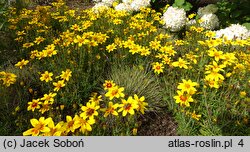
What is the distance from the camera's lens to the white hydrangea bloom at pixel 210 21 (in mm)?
5164

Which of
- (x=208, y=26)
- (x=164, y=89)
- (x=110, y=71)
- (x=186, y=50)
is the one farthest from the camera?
(x=208, y=26)

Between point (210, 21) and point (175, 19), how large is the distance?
2.06 ft

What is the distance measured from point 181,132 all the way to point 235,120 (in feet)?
2.07

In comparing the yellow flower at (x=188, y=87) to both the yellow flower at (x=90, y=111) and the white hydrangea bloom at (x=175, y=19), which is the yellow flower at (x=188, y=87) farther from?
the white hydrangea bloom at (x=175, y=19)

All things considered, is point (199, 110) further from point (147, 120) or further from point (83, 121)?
point (83, 121)

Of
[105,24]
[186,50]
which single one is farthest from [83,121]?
[105,24]

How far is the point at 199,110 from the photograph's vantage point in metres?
3.18

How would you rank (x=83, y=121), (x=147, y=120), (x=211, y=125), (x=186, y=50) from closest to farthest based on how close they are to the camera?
(x=83, y=121), (x=211, y=125), (x=147, y=120), (x=186, y=50)

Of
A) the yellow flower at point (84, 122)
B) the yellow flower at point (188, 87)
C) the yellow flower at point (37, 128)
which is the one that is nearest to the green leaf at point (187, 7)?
the yellow flower at point (188, 87)

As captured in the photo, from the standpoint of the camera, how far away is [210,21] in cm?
518

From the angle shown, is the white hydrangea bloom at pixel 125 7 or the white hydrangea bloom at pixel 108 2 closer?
the white hydrangea bloom at pixel 125 7

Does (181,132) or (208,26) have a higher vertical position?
(208,26)

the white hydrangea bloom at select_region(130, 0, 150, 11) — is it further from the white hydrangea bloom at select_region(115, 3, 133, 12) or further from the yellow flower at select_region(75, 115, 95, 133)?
the yellow flower at select_region(75, 115, 95, 133)

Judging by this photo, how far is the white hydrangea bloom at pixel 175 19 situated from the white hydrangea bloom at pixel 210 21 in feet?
1.17
